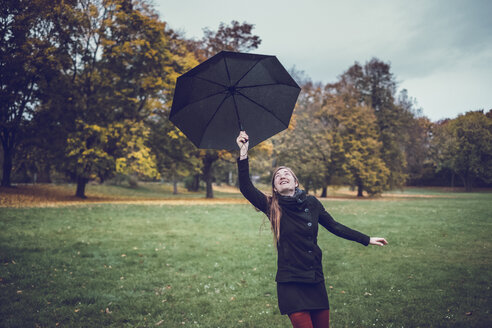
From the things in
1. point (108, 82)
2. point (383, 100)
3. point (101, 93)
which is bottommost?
point (101, 93)

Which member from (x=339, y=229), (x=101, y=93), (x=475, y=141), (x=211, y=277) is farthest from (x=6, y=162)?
(x=475, y=141)

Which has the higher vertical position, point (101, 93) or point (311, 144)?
point (101, 93)

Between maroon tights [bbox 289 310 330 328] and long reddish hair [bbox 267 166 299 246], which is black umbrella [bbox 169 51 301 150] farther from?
maroon tights [bbox 289 310 330 328]

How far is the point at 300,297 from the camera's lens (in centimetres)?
283

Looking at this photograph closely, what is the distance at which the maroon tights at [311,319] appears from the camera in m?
2.80

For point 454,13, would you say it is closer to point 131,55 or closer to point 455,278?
point 455,278

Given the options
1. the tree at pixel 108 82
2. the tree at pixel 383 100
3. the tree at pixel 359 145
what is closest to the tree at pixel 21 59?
the tree at pixel 108 82

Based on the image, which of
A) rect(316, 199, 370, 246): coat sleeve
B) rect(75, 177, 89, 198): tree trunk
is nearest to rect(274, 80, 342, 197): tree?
rect(75, 177, 89, 198): tree trunk

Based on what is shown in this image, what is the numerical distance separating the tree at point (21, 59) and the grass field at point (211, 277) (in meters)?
9.36

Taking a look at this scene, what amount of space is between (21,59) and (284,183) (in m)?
19.8

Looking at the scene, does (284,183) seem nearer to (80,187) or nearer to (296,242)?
(296,242)

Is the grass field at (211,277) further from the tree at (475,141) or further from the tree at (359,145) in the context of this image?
the tree at (359,145)

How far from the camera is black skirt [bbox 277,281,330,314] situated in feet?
9.19

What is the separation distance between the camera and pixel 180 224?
1408cm
